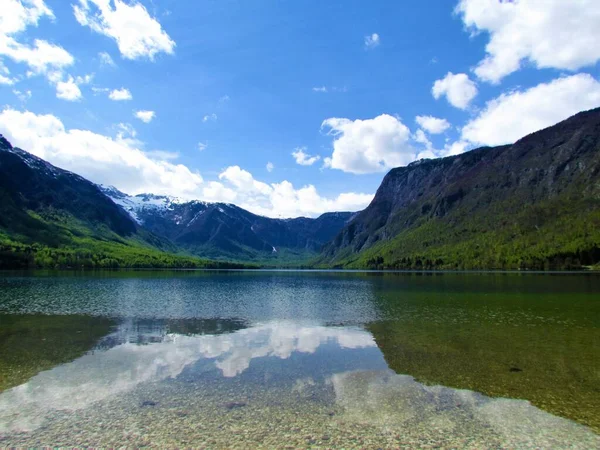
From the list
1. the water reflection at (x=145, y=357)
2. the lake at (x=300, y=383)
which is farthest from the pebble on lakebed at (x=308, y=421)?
the water reflection at (x=145, y=357)

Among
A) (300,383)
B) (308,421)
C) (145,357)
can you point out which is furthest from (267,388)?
(145,357)

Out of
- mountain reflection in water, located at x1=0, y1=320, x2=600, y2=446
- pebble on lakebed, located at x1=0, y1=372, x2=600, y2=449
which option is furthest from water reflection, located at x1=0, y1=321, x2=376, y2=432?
pebble on lakebed, located at x1=0, y1=372, x2=600, y2=449

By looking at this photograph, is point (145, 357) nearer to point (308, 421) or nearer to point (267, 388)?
point (267, 388)

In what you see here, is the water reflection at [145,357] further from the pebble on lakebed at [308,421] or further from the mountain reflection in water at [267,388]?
the pebble on lakebed at [308,421]

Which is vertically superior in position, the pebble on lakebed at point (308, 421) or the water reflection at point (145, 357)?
the pebble on lakebed at point (308, 421)

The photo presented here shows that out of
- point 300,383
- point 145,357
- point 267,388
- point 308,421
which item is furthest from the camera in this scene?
point 145,357

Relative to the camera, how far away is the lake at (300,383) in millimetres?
18016

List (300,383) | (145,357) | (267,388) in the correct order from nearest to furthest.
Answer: (267,388), (300,383), (145,357)

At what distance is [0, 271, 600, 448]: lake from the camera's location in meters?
18.0

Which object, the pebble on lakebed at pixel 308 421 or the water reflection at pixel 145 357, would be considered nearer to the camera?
the pebble on lakebed at pixel 308 421

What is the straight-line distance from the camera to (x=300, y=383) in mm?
25578

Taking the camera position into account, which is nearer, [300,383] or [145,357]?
[300,383]

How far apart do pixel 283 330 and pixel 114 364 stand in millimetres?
20316

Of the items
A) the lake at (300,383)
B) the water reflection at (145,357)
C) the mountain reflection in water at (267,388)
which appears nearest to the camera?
the lake at (300,383)
